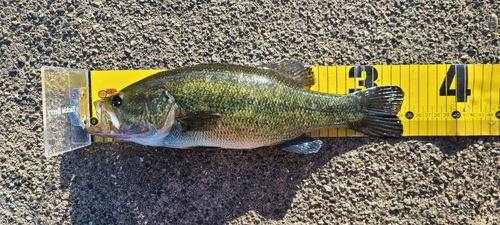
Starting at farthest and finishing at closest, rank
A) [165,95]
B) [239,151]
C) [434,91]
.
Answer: [239,151] → [434,91] → [165,95]

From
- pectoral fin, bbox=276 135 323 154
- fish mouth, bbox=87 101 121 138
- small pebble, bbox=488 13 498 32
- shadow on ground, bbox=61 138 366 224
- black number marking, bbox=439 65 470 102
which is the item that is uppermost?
small pebble, bbox=488 13 498 32

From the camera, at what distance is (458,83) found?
2.84 m

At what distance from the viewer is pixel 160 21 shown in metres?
3.08

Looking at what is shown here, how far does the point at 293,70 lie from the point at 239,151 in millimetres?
802

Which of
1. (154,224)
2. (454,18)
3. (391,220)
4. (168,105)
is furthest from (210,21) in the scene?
(391,220)

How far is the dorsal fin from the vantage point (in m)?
2.80

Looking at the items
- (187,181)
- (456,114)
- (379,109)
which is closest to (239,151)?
(187,181)

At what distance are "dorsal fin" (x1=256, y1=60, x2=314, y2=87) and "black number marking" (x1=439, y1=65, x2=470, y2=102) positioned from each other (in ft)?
3.57

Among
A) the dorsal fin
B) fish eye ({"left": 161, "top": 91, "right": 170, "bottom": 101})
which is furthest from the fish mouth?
the dorsal fin

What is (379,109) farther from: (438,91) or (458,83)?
(458,83)

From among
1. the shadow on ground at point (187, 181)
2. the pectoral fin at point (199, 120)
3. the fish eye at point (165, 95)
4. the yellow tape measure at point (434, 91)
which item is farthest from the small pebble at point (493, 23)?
the fish eye at point (165, 95)

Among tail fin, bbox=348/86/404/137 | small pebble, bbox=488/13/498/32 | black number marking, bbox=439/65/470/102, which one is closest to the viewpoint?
tail fin, bbox=348/86/404/137

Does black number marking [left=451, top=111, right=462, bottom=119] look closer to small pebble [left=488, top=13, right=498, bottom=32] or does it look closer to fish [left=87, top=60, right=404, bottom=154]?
fish [left=87, top=60, right=404, bottom=154]

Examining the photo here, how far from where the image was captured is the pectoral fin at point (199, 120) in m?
2.51
